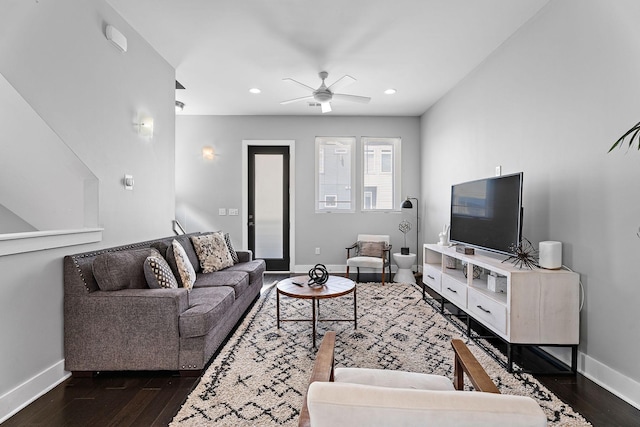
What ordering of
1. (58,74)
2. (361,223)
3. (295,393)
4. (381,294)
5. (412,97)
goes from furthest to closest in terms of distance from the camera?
1. (361,223)
2. (412,97)
3. (381,294)
4. (58,74)
5. (295,393)

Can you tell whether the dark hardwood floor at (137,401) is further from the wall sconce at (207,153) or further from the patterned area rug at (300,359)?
the wall sconce at (207,153)

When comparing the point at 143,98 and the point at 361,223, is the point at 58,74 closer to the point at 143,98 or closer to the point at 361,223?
the point at 143,98

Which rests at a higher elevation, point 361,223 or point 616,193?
point 616,193

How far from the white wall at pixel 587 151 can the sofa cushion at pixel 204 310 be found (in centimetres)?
259

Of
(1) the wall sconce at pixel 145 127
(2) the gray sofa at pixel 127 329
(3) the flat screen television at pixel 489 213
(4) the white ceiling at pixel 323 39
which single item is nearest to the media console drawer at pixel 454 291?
(3) the flat screen television at pixel 489 213

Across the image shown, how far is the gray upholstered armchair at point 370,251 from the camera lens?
4.84 metres

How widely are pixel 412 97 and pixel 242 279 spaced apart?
3.58 metres

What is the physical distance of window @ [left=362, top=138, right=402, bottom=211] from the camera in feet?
19.1

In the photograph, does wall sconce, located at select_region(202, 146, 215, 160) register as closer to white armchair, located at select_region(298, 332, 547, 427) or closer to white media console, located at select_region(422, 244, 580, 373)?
white media console, located at select_region(422, 244, 580, 373)

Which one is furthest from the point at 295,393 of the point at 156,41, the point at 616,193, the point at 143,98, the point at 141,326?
the point at 156,41

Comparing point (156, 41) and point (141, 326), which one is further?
point (156, 41)

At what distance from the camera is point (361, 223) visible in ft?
18.9

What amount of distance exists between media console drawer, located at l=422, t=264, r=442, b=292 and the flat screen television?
41 centimetres

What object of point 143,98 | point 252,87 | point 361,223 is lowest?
point 361,223
